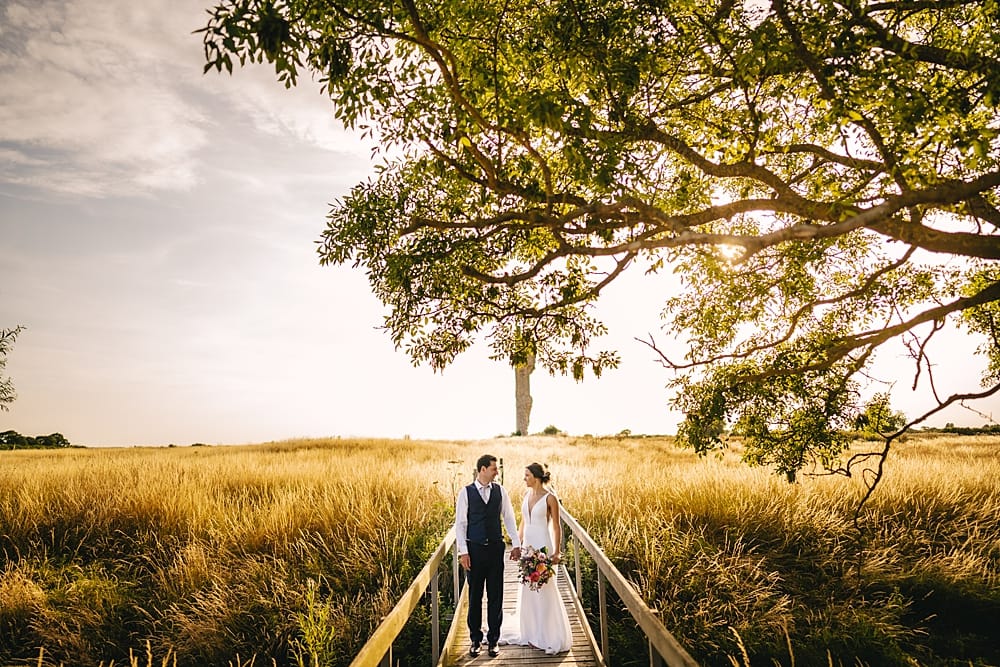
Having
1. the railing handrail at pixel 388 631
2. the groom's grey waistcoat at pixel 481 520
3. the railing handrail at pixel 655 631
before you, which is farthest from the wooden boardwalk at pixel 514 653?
the railing handrail at pixel 655 631

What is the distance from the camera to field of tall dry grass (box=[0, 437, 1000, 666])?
7.70 metres

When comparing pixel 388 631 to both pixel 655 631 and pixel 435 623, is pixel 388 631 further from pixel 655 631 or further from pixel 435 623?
pixel 435 623

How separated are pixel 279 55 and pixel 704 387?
733 centimetres

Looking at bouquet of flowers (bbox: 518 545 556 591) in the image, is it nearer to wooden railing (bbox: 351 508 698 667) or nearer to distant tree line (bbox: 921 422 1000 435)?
wooden railing (bbox: 351 508 698 667)

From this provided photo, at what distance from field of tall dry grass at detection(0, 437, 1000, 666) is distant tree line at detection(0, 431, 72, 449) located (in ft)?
109

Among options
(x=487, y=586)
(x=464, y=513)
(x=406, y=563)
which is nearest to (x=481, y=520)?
(x=464, y=513)

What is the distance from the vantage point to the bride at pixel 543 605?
6.89 metres

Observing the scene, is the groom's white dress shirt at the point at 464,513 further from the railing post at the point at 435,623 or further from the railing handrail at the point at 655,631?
the railing handrail at the point at 655,631

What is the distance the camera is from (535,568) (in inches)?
283

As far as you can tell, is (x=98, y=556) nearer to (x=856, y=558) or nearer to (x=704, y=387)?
(x=704, y=387)

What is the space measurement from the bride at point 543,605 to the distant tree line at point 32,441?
1717 inches

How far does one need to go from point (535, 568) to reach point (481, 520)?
3.13 feet

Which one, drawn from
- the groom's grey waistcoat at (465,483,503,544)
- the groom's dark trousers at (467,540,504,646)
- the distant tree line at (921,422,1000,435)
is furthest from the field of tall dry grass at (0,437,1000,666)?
the distant tree line at (921,422,1000,435)

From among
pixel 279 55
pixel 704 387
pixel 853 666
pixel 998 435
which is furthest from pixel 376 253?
pixel 998 435
